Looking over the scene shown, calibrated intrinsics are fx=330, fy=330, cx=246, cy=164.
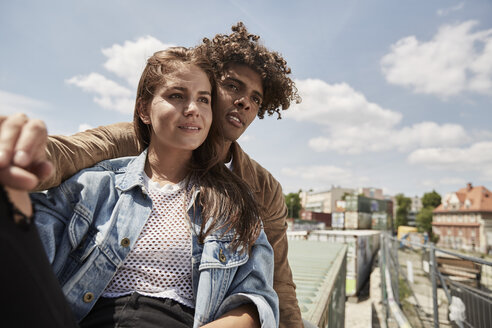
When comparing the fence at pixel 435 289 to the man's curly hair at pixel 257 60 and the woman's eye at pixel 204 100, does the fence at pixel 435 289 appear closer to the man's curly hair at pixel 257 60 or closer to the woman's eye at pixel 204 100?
the man's curly hair at pixel 257 60

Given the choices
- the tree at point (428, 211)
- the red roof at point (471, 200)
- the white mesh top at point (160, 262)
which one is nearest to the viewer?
the white mesh top at point (160, 262)

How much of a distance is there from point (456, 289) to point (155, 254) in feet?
18.7

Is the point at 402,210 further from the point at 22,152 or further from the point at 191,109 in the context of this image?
the point at 22,152

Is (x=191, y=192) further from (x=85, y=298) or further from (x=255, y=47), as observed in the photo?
(x=255, y=47)

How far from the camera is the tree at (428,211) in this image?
61625mm

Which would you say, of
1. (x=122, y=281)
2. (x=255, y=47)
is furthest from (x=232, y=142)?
(x=122, y=281)

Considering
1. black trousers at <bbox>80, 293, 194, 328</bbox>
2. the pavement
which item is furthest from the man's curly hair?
the pavement

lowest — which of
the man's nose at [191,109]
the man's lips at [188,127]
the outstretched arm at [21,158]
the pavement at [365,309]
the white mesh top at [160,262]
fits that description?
the pavement at [365,309]

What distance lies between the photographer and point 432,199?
65312mm

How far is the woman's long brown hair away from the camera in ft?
4.88

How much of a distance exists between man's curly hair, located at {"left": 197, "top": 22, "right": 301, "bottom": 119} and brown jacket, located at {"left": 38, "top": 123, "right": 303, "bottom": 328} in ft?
2.43

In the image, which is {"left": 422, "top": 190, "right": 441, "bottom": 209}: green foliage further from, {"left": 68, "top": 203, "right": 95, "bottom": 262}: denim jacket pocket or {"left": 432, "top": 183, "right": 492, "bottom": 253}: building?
{"left": 68, "top": 203, "right": 95, "bottom": 262}: denim jacket pocket

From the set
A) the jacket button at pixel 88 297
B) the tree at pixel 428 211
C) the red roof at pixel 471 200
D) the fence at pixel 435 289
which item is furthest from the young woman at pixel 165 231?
the tree at pixel 428 211

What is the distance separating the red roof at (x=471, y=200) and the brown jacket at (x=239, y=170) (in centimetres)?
6333
